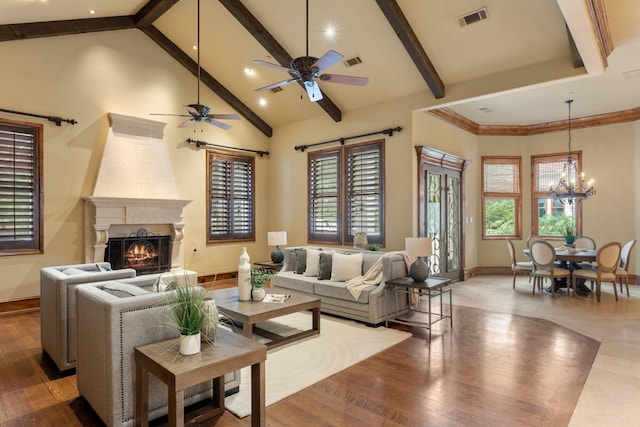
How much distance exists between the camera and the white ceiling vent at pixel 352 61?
5910mm

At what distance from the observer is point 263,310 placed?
3.78 m

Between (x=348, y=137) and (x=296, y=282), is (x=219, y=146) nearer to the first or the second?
(x=348, y=137)

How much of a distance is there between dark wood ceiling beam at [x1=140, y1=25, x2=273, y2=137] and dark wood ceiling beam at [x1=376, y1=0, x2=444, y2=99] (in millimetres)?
4138

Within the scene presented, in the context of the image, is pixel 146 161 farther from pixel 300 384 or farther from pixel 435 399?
pixel 435 399

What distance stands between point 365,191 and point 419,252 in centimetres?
249

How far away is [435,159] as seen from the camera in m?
6.80

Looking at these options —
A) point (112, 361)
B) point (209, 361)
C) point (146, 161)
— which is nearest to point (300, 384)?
point (209, 361)

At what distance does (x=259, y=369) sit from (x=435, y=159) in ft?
18.3

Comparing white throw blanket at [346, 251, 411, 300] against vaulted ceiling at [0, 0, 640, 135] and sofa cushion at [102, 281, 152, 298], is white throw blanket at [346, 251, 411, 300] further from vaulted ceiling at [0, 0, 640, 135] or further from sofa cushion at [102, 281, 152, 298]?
vaulted ceiling at [0, 0, 640, 135]

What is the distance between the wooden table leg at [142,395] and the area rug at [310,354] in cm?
63

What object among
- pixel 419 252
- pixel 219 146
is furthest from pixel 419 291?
pixel 219 146

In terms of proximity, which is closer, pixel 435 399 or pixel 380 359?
pixel 435 399

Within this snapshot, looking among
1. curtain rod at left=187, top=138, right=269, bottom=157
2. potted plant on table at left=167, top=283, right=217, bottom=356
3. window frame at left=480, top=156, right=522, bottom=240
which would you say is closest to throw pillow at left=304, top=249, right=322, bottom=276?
potted plant on table at left=167, top=283, right=217, bottom=356

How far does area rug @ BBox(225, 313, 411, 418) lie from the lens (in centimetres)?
295
